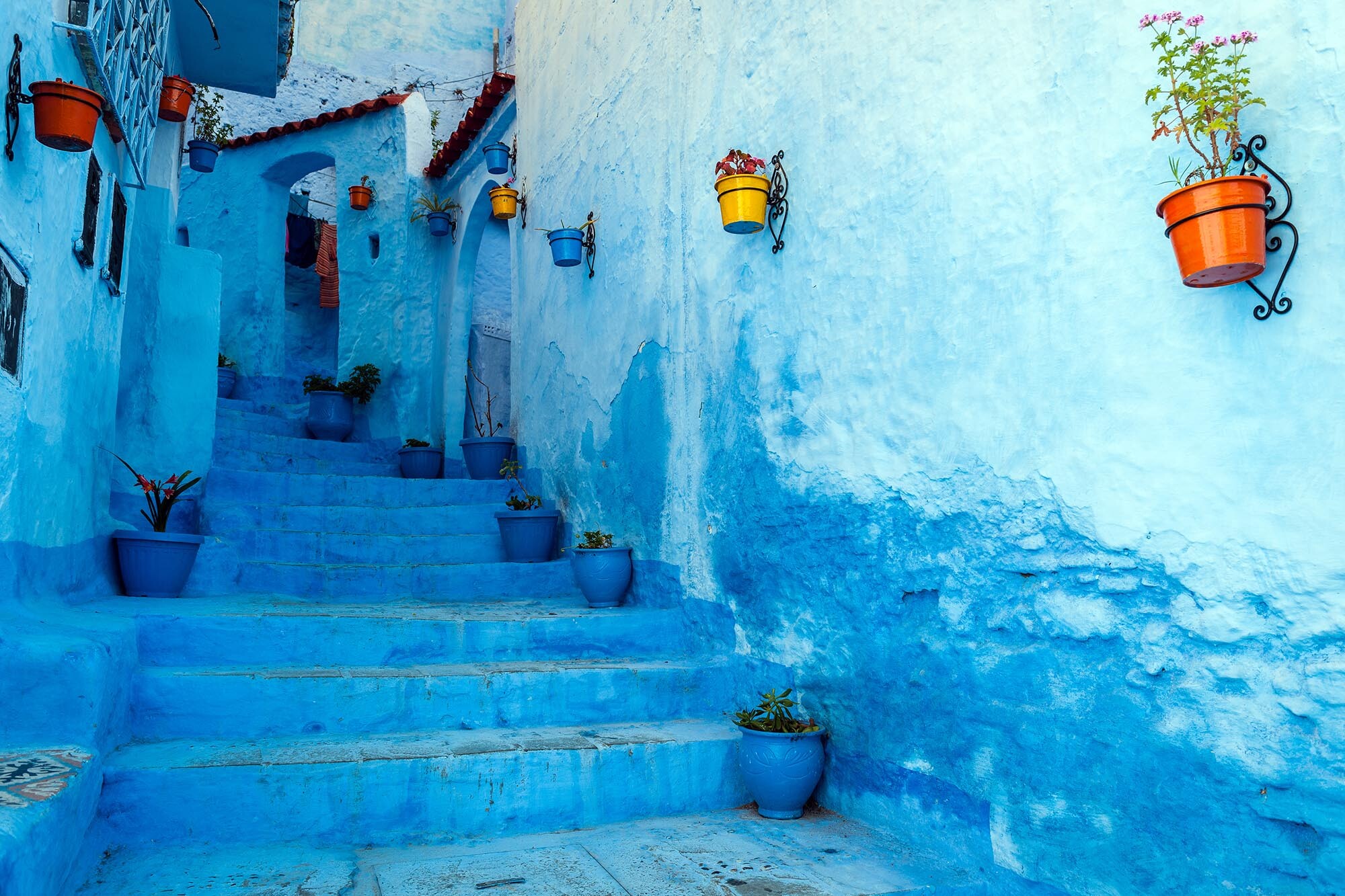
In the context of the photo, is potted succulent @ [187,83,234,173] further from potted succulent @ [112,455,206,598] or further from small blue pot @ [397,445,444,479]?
potted succulent @ [112,455,206,598]

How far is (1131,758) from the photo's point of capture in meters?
2.34

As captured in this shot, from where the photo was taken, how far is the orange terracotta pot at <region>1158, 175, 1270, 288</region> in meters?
2.01

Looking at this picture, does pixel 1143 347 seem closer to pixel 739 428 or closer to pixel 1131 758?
pixel 1131 758

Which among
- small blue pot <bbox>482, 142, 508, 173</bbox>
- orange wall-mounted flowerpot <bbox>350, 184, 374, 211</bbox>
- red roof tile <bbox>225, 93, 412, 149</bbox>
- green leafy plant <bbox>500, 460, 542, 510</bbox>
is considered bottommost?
green leafy plant <bbox>500, 460, 542, 510</bbox>

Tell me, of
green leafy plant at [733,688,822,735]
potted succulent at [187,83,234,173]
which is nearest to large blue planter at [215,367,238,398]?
potted succulent at [187,83,234,173]

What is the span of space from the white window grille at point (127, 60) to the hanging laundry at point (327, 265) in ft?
22.3

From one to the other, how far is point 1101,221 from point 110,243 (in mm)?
4083

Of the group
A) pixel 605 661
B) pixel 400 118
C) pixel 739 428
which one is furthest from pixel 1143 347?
pixel 400 118

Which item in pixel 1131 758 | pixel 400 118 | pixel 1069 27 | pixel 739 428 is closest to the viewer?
pixel 1131 758

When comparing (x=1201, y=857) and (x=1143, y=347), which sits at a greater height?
(x=1143, y=347)

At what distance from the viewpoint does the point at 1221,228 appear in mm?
2031

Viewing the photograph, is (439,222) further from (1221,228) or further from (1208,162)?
→ (1221,228)

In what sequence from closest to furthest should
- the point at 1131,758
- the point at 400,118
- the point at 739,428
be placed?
the point at 1131,758 < the point at 739,428 < the point at 400,118

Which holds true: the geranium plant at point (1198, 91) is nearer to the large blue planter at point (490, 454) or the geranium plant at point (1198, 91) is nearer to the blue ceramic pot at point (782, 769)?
the blue ceramic pot at point (782, 769)
